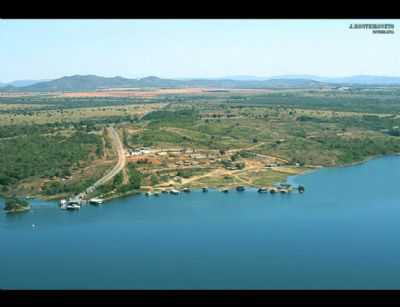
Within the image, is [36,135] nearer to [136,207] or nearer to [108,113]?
[136,207]

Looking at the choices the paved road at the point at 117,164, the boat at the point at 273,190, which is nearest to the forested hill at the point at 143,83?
the paved road at the point at 117,164

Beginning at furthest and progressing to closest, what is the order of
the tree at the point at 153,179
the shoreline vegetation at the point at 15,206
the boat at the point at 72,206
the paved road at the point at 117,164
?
the tree at the point at 153,179 < the paved road at the point at 117,164 < the boat at the point at 72,206 < the shoreline vegetation at the point at 15,206

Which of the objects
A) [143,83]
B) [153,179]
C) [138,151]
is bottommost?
[153,179]
